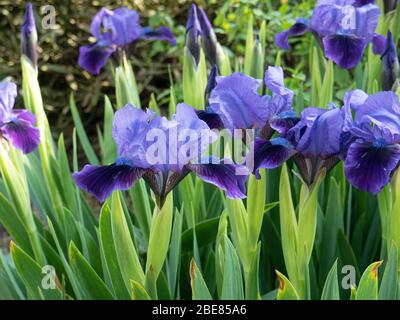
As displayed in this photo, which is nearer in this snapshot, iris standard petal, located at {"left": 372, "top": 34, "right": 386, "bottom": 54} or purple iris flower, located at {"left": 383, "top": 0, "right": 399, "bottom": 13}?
iris standard petal, located at {"left": 372, "top": 34, "right": 386, "bottom": 54}

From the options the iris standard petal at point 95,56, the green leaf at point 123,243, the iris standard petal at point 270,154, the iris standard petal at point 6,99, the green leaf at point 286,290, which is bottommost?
the green leaf at point 286,290

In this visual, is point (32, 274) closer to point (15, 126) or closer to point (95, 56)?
point (15, 126)

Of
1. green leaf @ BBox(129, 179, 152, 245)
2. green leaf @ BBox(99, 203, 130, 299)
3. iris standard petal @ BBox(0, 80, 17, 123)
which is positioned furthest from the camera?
green leaf @ BBox(129, 179, 152, 245)

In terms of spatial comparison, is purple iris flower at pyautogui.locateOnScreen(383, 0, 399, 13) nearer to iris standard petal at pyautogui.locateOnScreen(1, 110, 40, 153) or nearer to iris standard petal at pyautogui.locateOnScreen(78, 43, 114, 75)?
iris standard petal at pyautogui.locateOnScreen(78, 43, 114, 75)

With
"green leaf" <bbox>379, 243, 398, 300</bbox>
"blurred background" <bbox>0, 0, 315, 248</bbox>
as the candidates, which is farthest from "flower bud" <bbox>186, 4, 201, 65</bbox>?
"blurred background" <bbox>0, 0, 315, 248</bbox>

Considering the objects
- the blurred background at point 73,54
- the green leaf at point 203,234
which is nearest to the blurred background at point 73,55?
the blurred background at point 73,54

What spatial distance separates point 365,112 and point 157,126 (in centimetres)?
34

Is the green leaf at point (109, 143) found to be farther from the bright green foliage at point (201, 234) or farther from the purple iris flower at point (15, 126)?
the purple iris flower at point (15, 126)

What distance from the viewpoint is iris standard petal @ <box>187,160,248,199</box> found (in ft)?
3.30

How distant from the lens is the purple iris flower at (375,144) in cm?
101

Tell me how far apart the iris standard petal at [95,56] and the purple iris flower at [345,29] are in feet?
1.84

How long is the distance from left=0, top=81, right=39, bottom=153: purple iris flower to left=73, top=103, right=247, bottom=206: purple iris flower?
324 mm

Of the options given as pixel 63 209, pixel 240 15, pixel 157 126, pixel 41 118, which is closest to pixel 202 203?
pixel 63 209

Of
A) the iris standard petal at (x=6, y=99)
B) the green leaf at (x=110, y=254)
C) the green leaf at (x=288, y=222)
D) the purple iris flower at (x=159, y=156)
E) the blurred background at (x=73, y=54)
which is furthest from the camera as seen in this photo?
the blurred background at (x=73, y=54)
